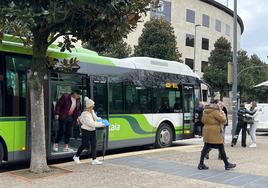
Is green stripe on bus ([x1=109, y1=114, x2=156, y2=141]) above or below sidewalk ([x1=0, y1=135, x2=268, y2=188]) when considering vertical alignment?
above

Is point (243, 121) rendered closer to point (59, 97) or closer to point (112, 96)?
point (112, 96)

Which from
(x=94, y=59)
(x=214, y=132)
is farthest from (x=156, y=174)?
(x=94, y=59)

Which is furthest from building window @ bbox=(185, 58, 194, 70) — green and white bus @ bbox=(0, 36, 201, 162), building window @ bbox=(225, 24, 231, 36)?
green and white bus @ bbox=(0, 36, 201, 162)

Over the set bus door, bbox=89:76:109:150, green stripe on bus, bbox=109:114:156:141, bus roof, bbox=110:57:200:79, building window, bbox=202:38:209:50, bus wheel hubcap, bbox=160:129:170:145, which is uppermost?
building window, bbox=202:38:209:50

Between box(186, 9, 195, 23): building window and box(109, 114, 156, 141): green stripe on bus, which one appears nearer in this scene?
box(109, 114, 156, 141): green stripe on bus

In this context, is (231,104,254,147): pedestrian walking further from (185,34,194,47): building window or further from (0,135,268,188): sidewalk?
(185,34,194,47): building window

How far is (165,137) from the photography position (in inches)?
567

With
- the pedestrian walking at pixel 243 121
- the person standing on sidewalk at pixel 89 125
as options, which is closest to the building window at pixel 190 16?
the pedestrian walking at pixel 243 121

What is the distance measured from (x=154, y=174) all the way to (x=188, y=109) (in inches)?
256

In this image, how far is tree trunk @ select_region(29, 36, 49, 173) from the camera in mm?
8930

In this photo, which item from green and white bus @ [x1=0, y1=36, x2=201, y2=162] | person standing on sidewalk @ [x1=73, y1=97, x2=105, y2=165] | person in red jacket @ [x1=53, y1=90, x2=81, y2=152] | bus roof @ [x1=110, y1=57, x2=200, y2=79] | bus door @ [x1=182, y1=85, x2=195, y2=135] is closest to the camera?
green and white bus @ [x1=0, y1=36, x2=201, y2=162]

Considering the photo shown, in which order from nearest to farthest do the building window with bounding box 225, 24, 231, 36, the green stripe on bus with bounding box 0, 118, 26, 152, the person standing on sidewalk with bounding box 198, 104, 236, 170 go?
the green stripe on bus with bounding box 0, 118, 26, 152 → the person standing on sidewalk with bounding box 198, 104, 236, 170 → the building window with bounding box 225, 24, 231, 36

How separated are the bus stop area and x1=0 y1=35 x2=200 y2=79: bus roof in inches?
107

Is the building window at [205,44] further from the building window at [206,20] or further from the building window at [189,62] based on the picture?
the building window at [189,62]
